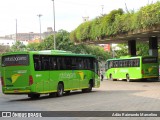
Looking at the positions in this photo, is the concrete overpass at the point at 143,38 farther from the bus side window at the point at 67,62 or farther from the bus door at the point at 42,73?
the bus door at the point at 42,73

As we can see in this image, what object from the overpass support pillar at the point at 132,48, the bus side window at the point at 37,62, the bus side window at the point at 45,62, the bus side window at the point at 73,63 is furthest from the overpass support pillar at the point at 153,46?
the bus side window at the point at 37,62

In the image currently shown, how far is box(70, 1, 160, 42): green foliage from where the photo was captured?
117 feet

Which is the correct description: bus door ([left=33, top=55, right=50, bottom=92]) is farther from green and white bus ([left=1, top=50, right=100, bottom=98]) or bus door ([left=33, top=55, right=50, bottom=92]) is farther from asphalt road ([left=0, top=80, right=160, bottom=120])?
asphalt road ([left=0, top=80, right=160, bottom=120])

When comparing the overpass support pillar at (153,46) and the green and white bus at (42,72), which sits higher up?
the overpass support pillar at (153,46)

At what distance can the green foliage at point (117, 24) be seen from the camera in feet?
117

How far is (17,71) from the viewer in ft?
71.9

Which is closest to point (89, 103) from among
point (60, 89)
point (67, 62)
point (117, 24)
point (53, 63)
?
point (53, 63)

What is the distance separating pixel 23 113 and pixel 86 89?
14.5 m

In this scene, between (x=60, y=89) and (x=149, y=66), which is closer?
(x=60, y=89)

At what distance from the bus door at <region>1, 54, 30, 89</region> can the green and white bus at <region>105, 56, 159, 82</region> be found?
2261 cm

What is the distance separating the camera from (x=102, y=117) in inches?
517

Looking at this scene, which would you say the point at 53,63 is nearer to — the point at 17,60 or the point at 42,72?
the point at 42,72

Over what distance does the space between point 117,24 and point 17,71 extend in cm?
2198

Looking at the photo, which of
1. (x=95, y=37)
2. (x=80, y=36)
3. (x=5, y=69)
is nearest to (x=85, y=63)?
(x=5, y=69)
